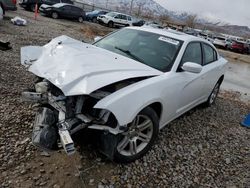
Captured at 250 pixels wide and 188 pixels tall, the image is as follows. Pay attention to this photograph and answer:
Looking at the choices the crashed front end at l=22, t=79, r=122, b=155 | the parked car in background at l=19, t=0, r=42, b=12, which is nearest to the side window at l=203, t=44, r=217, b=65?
the crashed front end at l=22, t=79, r=122, b=155

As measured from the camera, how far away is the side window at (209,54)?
16.9ft

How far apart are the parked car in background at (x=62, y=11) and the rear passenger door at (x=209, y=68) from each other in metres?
20.0

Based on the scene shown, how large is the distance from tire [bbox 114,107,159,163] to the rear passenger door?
1949 millimetres

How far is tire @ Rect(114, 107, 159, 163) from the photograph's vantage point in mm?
3201

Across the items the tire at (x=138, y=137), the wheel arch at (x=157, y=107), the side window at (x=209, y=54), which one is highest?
the side window at (x=209, y=54)

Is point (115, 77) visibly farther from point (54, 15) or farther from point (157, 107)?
point (54, 15)

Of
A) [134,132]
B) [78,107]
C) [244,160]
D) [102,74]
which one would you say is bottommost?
[244,160]

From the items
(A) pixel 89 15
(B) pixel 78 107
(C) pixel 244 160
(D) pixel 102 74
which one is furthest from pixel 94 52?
(A) pixel 89 15

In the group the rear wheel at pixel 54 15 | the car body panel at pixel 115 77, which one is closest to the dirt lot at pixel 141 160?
the car body panel at pixel 115 77

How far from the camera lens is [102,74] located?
3.03 metres

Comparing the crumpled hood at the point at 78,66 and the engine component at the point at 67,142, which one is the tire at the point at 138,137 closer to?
the crumpled hood at the point at 78,66

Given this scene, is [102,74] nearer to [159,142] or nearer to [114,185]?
[114,185]

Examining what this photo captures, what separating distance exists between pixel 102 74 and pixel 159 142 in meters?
1.62

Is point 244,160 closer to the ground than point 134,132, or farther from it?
closer to the ground
